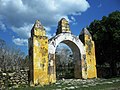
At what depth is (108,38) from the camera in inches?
982

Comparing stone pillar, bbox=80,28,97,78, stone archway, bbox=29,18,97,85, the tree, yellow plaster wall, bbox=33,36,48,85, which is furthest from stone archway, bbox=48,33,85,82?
the tree

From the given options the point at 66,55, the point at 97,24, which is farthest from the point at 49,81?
the point at 66,55

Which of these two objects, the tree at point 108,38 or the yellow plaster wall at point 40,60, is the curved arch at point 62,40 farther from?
the tree at point 108,38

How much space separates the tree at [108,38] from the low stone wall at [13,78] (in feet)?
38.5

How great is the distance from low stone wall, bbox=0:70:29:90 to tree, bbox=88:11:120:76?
11.7 meters

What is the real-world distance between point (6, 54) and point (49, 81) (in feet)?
77.0

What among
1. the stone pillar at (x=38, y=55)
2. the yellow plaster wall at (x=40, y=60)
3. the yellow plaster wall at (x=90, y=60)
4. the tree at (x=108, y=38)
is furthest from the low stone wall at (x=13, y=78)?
the tree at (x=108, y=38)

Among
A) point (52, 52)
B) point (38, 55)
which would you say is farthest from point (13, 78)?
point (52, 52)

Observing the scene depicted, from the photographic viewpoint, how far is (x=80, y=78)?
21125mm

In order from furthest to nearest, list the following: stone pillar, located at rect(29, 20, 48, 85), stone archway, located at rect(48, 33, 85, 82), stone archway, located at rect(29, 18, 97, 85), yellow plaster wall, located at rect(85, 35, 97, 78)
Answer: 1. yellow plaster wall, located at rect(85, 35, 97, 78)
2. stone archway, located at rect(48, 33, 85, 82)
3. stone archway, located at rect(29, 18, 97, 85)
4. stone pillar, located at rect(29, 20, 48, 85)

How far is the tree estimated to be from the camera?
24.4 metres

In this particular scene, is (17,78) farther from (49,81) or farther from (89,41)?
(89,41)

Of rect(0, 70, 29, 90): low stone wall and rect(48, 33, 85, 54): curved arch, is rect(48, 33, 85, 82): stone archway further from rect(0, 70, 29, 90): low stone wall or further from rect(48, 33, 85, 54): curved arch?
rect(0, 70, 29, 90): low stone wall

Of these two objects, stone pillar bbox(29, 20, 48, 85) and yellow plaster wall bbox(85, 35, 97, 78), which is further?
yellow plaster wall bbox(85, 35, 97, 78)
